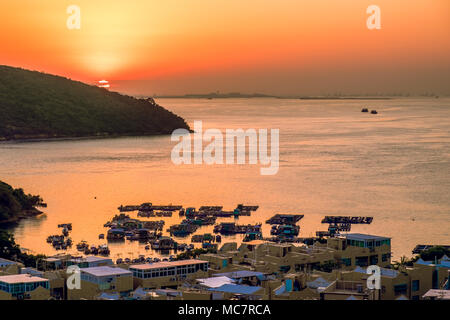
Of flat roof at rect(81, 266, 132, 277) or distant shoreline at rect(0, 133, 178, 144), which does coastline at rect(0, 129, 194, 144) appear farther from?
flat roof at rect(81, 266, 132, 277)

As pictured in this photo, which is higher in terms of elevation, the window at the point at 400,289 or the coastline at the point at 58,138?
the coastline at the point at 58,138

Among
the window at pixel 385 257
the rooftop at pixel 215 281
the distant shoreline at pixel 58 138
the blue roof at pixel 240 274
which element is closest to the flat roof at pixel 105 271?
the rooftop at pixel 215 281

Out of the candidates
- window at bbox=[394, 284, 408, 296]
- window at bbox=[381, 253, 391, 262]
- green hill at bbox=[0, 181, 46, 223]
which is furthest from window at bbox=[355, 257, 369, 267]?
green hill at bbox=[0, 181, 46, 223]

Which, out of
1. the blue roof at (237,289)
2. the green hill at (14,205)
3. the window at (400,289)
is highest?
the blue roof at (237,289)

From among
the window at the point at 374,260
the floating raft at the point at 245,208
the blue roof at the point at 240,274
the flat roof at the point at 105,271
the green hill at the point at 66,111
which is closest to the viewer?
the flat roof at the point at 105,271

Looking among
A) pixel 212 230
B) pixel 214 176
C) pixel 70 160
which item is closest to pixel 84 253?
pixel 212 230

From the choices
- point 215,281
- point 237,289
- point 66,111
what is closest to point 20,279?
point 215,281

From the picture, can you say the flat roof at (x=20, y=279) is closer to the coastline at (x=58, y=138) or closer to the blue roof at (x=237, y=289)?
the blue roof at (x=237, y=289)
